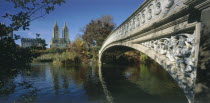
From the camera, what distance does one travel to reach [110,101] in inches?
260

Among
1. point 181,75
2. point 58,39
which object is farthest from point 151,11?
point 58,39

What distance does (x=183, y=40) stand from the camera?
10.0ft

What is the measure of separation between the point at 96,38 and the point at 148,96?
90.3 ft

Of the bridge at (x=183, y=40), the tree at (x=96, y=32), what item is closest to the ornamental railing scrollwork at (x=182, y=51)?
the bridge at (x=183, y=40)

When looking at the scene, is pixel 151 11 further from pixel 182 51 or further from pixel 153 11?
pixel 182 51

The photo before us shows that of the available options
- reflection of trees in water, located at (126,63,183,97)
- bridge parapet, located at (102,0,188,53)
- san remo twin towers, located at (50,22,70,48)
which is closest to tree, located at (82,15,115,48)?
reflection of trees in water, located at (126,63,183,97)

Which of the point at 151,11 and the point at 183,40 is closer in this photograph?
the point at 183,40

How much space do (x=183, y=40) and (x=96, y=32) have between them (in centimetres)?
3114

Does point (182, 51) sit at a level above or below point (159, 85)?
above

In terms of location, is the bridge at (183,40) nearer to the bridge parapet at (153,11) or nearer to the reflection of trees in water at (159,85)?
the bridge parapet at (153,11)

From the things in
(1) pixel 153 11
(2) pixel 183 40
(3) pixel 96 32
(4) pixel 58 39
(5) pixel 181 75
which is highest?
(4) pixel 58 39

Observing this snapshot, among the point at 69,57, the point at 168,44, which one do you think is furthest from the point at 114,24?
the point at 168,44

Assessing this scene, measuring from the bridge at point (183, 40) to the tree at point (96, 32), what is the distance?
28.4 m

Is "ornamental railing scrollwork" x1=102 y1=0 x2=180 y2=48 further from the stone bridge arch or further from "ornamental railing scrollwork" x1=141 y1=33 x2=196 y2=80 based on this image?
the stone bridge arch
